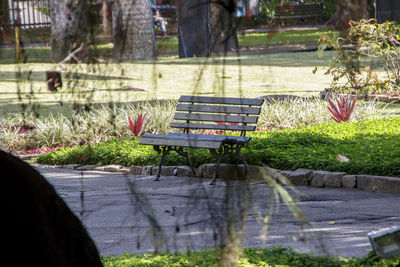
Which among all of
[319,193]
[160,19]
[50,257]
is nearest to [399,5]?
[160,19]

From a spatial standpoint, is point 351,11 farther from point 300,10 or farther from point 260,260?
point 260,260

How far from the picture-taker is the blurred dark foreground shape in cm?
229

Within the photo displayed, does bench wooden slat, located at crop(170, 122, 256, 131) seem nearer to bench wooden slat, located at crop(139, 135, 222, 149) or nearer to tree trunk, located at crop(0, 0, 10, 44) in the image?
bench wooden slat, located at crop(139, 135, 222, 149)

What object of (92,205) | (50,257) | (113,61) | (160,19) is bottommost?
(92,205)

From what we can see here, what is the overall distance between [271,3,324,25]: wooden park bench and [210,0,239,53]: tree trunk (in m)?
0.18

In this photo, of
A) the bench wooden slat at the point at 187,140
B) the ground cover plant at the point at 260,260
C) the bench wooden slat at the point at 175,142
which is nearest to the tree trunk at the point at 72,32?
the ground cover plant at the point at 260,260

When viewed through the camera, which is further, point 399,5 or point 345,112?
point 345,112

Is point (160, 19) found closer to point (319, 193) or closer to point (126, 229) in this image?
point (126, 229)

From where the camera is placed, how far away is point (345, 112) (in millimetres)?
10828

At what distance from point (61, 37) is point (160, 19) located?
0.39 metres

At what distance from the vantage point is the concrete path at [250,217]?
4.85m

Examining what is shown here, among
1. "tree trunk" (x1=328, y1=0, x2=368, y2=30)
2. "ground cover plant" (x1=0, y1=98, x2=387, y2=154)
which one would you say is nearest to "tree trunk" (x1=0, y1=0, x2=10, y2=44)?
"tree trunk" (x1=328, y1=0, x2=368, y2=30)

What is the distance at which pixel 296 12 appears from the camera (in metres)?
2.00

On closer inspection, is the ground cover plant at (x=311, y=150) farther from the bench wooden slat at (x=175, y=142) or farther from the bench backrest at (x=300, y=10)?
the bench backrest at (x=300, y=10)
